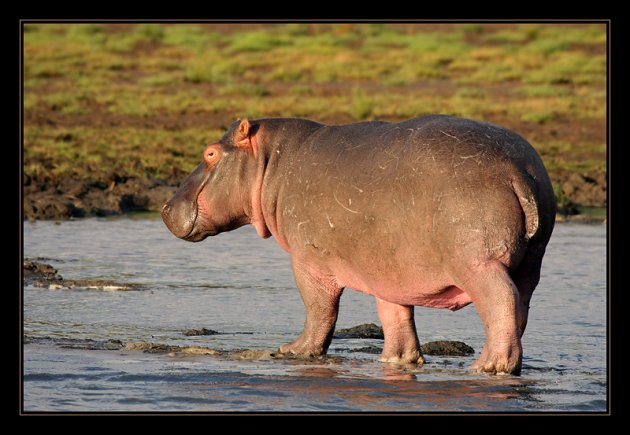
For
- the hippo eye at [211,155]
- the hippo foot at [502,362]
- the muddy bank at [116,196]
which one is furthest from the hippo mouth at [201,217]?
the muddy bank at [116,196]

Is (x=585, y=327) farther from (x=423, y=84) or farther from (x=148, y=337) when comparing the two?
(x=423, y=84)

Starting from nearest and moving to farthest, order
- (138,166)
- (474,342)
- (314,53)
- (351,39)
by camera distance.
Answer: (474,342)
(138,166)
(314,53)
(351,39)

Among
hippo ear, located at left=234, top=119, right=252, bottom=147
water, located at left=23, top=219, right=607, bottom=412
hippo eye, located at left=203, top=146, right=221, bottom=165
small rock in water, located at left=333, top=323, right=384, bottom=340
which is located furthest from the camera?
small rock in water, located at left=333, top=323, right=384, bottom=340

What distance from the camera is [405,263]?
788 cm

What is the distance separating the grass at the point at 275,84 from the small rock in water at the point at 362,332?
9157mm

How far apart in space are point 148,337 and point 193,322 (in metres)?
0.78

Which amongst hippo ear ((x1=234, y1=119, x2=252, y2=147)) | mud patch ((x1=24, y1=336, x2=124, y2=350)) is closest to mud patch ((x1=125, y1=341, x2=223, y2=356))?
Result: mud patch ((x1=24, y1=336, x2=124, y2=350))

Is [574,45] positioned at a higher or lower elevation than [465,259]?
higher

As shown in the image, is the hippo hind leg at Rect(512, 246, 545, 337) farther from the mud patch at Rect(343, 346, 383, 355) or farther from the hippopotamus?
the mud patch at Rect(343, 346, 383, 355)

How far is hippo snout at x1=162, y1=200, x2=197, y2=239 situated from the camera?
9.20m

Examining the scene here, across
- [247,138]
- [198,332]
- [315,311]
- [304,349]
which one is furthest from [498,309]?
[198,332]

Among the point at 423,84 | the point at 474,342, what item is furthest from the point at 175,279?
the point at 423,84

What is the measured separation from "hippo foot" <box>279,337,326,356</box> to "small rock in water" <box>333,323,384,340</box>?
951 millimetres

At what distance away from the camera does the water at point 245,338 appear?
7324 millimetres
